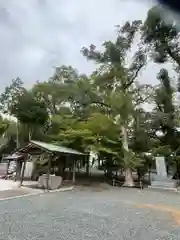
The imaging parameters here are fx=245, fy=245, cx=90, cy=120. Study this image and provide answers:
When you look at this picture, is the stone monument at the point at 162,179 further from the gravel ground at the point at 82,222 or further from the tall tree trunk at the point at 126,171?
the gravel ground at the point at 82,222

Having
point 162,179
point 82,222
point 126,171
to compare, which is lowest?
point 82,222

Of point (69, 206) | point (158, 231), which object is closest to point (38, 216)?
point (69, 206)

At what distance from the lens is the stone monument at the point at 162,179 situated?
514 inches

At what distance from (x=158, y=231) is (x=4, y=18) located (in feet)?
14.7

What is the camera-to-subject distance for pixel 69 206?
7211 millimetres

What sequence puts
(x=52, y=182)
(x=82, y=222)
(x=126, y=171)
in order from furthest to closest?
(x=126, y=171) → (x=52, y=182) → (x=82, y=222)

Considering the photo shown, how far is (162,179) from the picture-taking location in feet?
44.4

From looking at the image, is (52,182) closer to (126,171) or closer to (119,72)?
(126,171)

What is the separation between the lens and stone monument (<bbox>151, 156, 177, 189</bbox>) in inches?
514

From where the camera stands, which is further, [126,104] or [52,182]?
[126,104]

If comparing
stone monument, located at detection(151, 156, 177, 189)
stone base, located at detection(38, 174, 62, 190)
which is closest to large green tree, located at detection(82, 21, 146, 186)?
stone monument, located at detection(151, 156, 177, 189)

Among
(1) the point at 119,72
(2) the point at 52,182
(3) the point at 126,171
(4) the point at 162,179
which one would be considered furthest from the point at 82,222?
(1) the point at 119,72

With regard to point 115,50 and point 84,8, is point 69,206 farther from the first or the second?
A: point 115,50

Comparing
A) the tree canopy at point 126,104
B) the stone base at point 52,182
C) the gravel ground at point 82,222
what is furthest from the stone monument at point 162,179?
the gravel ground at point 82,222
